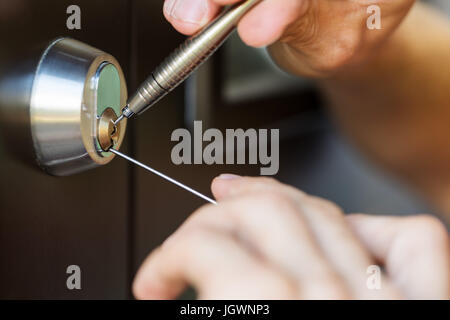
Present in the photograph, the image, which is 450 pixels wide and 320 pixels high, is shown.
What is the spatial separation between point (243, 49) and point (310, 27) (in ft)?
0.54

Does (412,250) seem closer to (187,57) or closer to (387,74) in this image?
(187,57)

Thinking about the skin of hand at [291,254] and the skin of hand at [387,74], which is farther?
the skin of hand at [387,74]

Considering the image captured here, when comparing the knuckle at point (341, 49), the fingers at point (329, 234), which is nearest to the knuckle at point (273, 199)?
the fingers at point (329, 234)

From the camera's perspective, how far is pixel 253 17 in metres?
0.19

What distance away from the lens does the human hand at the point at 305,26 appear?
19 cm

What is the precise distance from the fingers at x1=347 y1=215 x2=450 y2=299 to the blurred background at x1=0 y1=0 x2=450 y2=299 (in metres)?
0.06

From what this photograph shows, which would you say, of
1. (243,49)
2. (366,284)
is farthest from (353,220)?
(243,49)

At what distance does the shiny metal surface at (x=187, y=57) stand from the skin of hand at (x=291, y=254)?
48 millimetres

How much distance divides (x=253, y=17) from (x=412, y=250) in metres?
0.09

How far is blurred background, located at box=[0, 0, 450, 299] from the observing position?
0.18 metres

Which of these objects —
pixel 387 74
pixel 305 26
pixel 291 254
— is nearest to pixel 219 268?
pixel 291 254

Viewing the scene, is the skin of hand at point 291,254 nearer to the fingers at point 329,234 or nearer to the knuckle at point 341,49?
the fingers at point 329,234

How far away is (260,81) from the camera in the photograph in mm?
413

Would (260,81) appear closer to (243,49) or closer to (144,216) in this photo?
(243,49)
